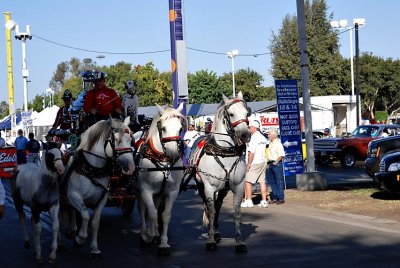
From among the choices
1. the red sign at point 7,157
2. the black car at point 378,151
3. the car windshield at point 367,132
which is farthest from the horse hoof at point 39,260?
the car windshield at point 367,132

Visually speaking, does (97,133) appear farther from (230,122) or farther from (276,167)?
(276,167)

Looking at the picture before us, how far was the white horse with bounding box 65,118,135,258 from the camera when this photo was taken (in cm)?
989

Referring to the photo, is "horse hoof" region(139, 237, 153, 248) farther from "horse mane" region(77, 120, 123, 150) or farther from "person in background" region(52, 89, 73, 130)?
"person in background" region(52, 89, 73, 130)

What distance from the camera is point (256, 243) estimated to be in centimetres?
1135

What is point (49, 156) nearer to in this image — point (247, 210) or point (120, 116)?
point (120, 116)

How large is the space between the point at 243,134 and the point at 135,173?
6.07 feet

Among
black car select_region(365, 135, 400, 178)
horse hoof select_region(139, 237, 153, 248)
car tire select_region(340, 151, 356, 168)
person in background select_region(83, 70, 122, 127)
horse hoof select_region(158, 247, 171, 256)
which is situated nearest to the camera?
horse hoof select_region(158, 247, 171, 256)

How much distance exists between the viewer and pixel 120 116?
12.3m

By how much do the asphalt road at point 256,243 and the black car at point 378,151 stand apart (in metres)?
3.41

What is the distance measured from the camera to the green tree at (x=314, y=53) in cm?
7044

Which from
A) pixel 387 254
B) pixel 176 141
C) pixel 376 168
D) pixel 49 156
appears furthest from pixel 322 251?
pixel 376 168

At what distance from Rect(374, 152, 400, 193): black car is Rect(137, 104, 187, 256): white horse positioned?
270 inches

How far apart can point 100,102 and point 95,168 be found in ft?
7.46

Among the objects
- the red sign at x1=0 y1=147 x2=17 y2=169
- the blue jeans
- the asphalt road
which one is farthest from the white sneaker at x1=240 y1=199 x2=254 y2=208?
the red sign at x1=0 y1=147 x2=17 y2=169
